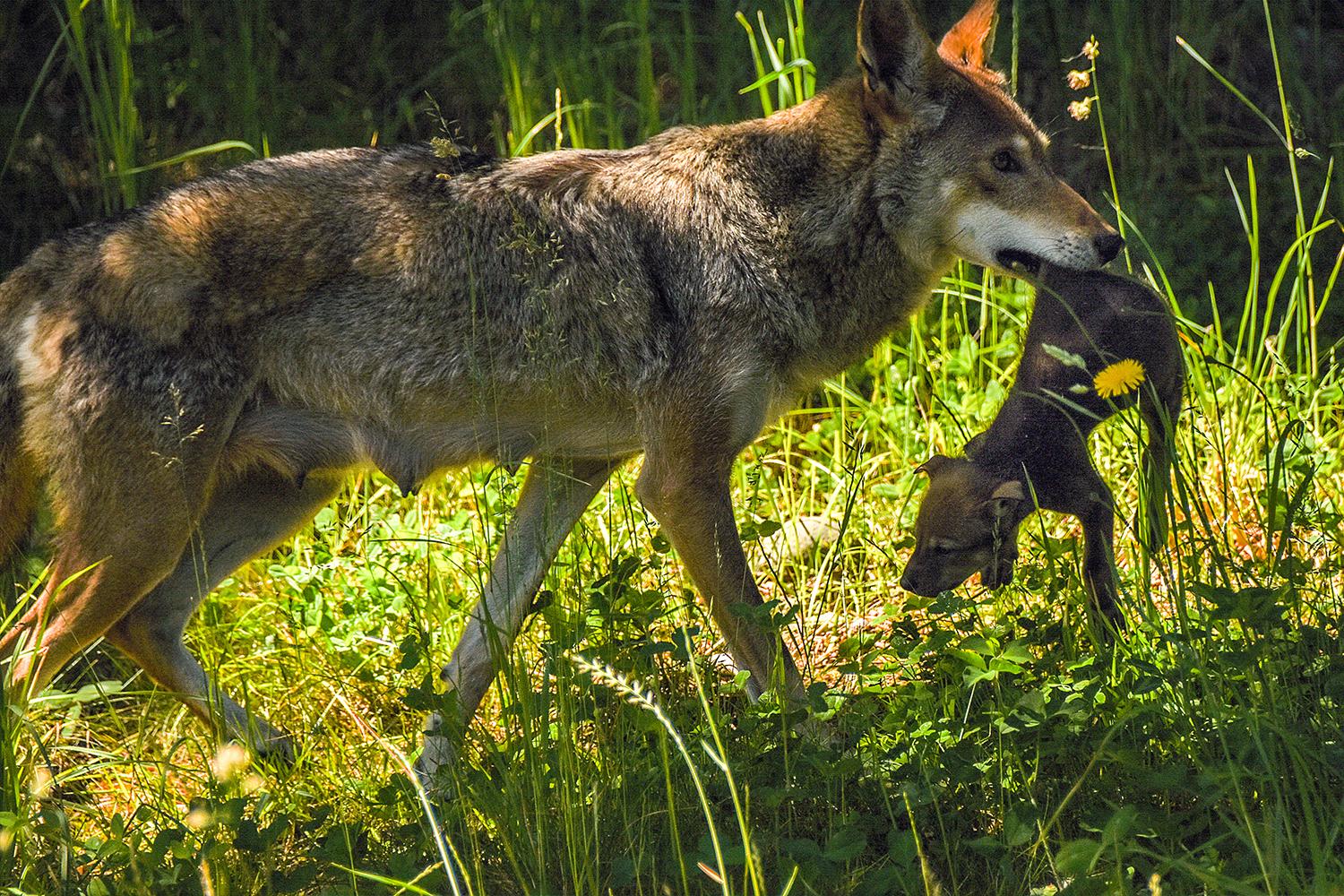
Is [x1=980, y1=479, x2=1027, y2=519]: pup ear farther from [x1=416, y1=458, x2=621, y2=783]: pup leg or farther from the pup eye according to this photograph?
[x1=416, y1=458, x2=621, y2=783]: pup leg

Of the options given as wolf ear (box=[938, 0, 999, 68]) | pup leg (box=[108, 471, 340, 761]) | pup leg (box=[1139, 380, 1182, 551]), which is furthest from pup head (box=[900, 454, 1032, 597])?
pup leg (box=[108, 471, 340, 761])

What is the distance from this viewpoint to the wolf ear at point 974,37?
15.8ft

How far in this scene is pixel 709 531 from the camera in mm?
4215

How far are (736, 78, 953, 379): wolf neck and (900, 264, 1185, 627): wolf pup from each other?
441 mm

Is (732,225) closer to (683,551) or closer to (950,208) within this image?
(950,208)

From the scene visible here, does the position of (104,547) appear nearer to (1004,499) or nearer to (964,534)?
(964,534)

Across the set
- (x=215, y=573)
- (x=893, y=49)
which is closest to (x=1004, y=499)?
(x=893, y=49)

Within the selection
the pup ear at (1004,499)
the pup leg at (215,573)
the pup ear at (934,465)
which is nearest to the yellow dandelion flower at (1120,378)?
the pup ear at (1004,499)

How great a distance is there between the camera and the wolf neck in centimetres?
437

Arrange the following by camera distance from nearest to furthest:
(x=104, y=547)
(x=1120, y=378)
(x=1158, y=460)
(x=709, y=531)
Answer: (x=1120, y=378) → (x=104, y=547) → (x=709, y=531) → (x=1158, y=460)

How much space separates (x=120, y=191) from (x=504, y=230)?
211cm

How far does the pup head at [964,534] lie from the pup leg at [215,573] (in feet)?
6.24

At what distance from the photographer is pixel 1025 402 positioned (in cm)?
422

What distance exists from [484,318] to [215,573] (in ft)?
4.11
